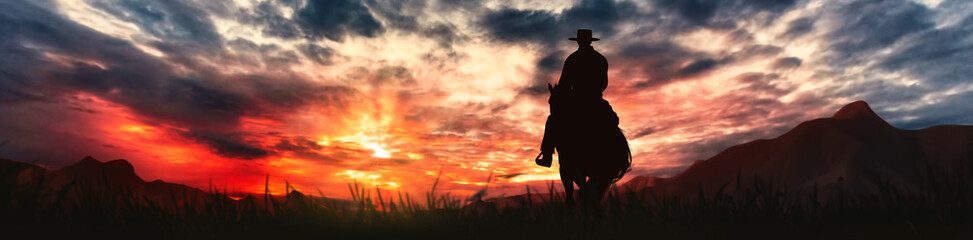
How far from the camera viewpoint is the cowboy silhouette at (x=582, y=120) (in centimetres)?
1031

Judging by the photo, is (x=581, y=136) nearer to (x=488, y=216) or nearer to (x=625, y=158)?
(x=625, y=158)

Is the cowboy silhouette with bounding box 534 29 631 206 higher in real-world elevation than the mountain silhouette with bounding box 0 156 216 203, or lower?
higher

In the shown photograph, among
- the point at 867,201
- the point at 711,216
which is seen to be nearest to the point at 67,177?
the point at 711,216

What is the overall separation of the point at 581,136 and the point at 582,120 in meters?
0.29

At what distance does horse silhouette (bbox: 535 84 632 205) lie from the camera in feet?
33.8

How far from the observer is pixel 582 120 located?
10.3 metres

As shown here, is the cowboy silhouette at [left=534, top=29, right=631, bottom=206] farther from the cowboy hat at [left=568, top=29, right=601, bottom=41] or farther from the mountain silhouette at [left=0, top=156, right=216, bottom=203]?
the mountain silhouette at [left=0, top=156, right=216, bottom=203]

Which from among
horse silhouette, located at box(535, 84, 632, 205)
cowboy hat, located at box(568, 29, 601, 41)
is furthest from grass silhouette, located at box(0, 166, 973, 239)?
cowboy hat, located at box(568, 29, 601, 41)

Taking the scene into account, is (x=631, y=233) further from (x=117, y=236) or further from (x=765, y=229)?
(x=117, y=236)

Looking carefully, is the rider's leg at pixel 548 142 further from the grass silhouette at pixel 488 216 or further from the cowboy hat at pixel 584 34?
the grass silhouette at pixel 488 216

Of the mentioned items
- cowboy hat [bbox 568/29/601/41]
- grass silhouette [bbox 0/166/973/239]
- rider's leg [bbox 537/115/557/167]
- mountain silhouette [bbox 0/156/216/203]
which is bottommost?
grass silhouette [bbox 0/166/973/239]

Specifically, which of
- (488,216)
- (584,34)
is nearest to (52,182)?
(488,216)

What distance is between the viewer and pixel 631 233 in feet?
18.5

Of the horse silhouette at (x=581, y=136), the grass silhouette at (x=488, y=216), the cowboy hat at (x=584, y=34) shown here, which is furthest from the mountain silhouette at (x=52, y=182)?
the cowboy hat at (x=584, y=34)
